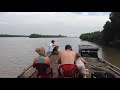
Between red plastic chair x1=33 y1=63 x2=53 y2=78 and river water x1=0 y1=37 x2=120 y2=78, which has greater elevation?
red plastic chair x1=33 y1=63 x2=53 y2=78

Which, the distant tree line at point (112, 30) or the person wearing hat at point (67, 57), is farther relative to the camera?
the distant tree line at point (112, 30)

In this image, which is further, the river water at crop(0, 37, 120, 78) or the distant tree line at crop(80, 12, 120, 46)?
the distant tree line at crop(80, 12, 120, 46)

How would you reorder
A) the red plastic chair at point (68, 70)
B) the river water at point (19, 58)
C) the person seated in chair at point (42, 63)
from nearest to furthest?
the red plastic chair at point (68, 70), the person seated in chair at point (42, 63), the river water at point (19, 58)

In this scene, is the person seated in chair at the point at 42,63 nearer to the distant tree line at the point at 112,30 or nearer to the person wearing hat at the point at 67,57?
the person wearing hat at the point at 67,57

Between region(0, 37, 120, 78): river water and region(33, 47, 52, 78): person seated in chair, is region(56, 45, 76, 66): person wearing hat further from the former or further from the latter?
region(0, 37, 120, 78): river water

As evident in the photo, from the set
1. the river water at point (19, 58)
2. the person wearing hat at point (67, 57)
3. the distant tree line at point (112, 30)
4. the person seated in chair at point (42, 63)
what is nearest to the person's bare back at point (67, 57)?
the person wearing hat at point (67, 57)

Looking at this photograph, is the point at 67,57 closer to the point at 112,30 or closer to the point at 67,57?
the point at 67,57

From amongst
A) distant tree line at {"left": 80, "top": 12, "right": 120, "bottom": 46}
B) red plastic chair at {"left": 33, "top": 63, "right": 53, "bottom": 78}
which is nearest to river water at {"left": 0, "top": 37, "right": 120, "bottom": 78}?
distant tree line at {"left": 80, "top": 12, "right": 120, "bottom": 46}

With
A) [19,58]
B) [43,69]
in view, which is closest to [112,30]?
[19,58]

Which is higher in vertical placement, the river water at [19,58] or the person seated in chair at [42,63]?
the person seated in chair at [42,63]
